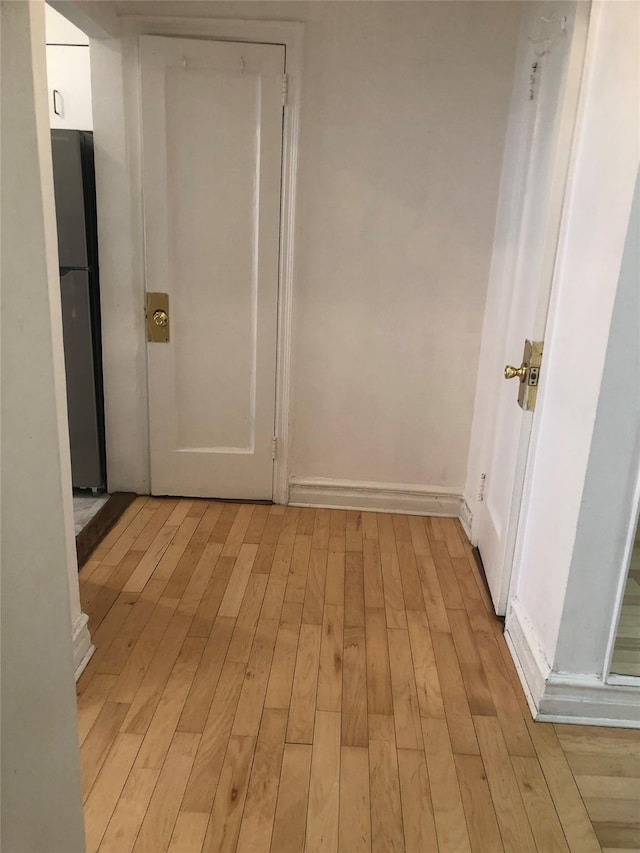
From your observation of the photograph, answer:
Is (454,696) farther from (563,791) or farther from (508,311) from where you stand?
(508,311)

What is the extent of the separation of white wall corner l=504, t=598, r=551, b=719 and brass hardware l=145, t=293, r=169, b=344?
1.98 metres

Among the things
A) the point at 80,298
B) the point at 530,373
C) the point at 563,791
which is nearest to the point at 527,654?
the point at 563,791

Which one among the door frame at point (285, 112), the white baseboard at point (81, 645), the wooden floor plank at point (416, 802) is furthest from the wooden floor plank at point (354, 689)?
the door frame at point (285, 112)

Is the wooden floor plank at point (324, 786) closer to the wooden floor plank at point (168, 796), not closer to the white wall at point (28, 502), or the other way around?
the wooden floor plank at point (168, 796)

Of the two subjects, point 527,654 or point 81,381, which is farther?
point 81,381

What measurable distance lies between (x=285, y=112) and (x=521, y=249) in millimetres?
1218

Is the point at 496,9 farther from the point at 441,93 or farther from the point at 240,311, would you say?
the point at 240,311

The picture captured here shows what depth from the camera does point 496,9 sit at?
2764 mm

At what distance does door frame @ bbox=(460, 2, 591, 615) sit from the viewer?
1922 mm

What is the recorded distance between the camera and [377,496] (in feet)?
11.1

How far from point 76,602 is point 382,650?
103cm

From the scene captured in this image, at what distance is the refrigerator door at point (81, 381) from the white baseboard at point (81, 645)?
1339mm

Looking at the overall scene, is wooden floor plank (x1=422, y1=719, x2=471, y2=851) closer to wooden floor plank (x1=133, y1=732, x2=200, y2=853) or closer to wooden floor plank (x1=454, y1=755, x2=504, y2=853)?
wooden floor plank (x1=454, y1=755, x2=504, y2=853)

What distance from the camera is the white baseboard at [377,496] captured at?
3.35 m
